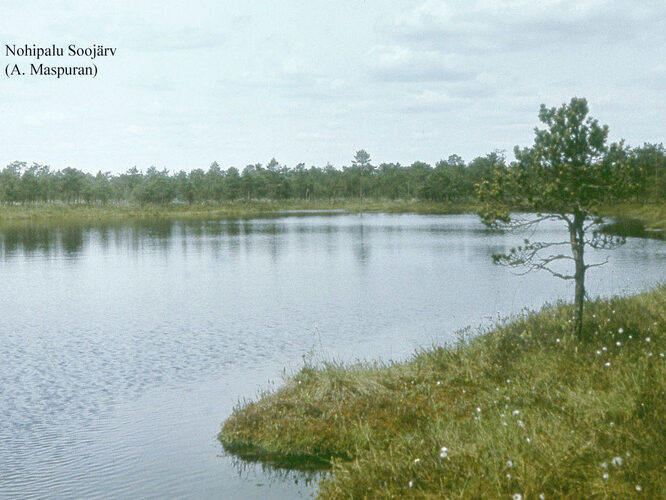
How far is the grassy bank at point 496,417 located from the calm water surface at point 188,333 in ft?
5.16

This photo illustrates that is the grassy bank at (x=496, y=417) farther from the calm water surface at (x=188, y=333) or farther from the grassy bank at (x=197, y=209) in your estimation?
the grassy bank at (x=197, y=209)

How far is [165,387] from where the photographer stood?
19.2 m

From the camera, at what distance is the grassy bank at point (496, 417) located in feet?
27.7

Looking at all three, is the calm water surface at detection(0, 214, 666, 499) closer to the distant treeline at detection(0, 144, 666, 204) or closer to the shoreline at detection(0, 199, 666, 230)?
the shoreline at detection(0, 199, 666, 230)

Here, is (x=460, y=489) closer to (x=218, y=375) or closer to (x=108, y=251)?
(x=218, y=375)

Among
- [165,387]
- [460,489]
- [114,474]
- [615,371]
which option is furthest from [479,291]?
[460,489]

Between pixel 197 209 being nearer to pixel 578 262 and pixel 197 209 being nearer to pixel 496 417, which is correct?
pixel 578 262

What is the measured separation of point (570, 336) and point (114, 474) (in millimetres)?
10986

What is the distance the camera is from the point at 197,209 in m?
168

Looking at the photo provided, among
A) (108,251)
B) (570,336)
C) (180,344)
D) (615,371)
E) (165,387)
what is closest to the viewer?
(615,371)

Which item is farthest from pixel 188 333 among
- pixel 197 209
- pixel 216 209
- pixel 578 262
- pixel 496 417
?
pixel 216 209

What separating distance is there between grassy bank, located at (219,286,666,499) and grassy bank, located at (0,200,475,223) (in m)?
132

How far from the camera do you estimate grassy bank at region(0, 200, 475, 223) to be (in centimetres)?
14325

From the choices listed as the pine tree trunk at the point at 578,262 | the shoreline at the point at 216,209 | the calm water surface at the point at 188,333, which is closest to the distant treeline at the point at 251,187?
the shoreline at the point at 216,209
